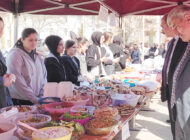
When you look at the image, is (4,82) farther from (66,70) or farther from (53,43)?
(66,70)

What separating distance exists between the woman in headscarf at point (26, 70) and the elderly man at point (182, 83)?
54.9 inches

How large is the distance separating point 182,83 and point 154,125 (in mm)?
2912

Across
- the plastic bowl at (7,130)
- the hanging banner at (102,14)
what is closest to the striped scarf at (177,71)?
the plastic bowl at (7,130)

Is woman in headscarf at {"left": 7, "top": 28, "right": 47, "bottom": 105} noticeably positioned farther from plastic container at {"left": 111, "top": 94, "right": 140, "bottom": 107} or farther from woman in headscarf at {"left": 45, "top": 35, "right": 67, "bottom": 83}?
plastic container at {"left": 111, "top": 94, "right": 140, "bottom": 107}

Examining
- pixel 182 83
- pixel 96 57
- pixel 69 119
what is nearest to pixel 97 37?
pixel 96 57

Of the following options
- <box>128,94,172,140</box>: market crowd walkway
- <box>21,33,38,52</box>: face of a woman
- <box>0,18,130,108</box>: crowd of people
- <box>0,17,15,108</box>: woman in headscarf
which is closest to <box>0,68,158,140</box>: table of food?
<box>0,17,15,108</box>: woman in headscarf

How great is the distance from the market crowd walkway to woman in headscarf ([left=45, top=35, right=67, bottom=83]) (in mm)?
1727

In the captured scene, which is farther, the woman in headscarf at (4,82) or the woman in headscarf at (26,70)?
the woman in headscarf at (26,70)

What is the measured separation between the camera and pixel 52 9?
5.05m

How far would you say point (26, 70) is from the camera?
2680 millimetres

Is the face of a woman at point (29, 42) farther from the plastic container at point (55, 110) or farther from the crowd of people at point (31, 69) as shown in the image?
the plastic container at point (55, 110)

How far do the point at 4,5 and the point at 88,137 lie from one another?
358 cm

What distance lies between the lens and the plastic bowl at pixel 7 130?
1.36 meters

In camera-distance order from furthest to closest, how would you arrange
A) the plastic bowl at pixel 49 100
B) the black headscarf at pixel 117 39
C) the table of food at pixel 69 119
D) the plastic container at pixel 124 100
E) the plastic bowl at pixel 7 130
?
the black headscarf at pixel 117 39 < the plastic container at pixel 124 100 < the plastic bowl at pixel 49 100 < the table of food at pixel 69 119 < the plastic bowl at pixel 7 130
